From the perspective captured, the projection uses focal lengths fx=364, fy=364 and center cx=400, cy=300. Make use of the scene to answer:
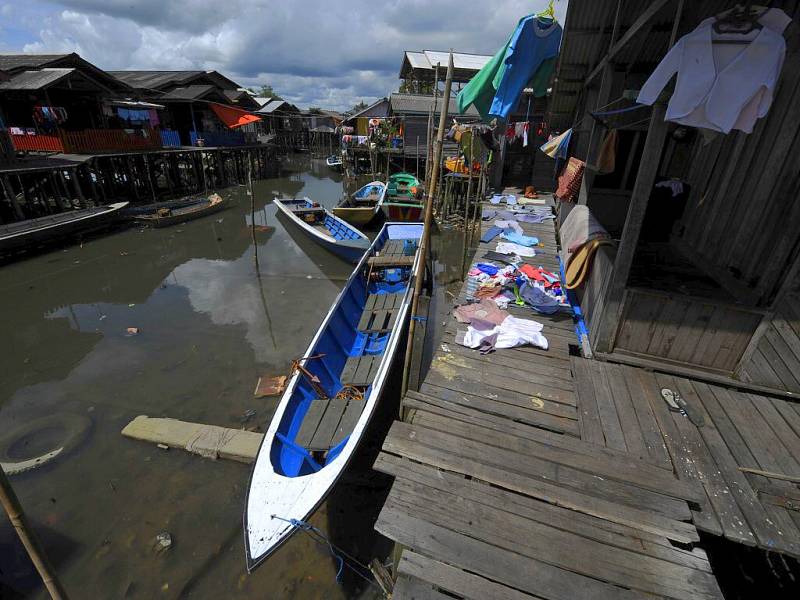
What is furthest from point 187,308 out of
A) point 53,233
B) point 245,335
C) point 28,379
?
point 53,233

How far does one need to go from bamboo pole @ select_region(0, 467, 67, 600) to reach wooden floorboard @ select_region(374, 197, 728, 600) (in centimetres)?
223

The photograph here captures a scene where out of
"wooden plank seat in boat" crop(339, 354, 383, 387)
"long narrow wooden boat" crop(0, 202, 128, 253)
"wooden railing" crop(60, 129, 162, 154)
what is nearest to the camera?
"wooden plank seat in boat" crop(339, 354, 383, 387)

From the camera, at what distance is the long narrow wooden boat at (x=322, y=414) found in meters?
3.97

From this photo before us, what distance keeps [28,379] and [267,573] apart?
23.2 ft

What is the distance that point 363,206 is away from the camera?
17.6 meters

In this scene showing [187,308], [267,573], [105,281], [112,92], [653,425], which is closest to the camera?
[653,425]

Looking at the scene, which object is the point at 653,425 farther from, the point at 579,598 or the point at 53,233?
the point at 53,233

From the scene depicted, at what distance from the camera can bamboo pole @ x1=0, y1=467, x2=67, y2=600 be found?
206 centimetres

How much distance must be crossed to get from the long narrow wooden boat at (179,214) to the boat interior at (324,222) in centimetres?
522

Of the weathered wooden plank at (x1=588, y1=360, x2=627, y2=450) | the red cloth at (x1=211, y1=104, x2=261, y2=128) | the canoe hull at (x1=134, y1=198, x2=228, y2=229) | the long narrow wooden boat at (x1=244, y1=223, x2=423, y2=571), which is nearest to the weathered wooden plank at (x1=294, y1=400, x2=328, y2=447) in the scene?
the long narrow wooden boat at (x1=244, y1=223, x2=423, y2=571)

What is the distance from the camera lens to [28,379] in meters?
7.60

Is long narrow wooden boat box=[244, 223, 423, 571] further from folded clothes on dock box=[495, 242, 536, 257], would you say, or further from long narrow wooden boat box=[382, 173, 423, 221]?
long narrow wooden boat box=[382, 173, 423, 221]

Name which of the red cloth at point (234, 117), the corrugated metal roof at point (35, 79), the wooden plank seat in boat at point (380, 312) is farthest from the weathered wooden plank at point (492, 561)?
the red cloth at point (234, 117)

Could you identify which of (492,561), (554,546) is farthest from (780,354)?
(492,561)
